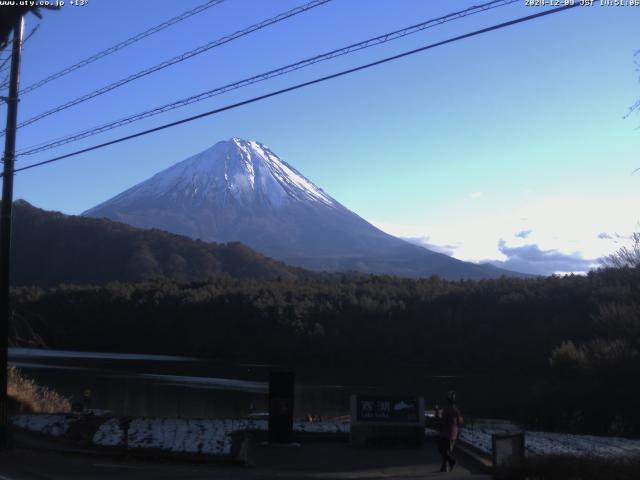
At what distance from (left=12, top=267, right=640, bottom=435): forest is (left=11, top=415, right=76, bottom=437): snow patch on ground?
4647 centimetres

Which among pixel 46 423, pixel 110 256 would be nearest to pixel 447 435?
pixel 46 423

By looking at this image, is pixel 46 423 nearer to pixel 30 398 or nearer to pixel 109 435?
pixel 109 435

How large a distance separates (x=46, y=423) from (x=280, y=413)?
18.9 ft

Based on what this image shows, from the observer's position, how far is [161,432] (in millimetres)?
17125

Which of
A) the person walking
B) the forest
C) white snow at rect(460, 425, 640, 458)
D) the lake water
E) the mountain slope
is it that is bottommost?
the lake water

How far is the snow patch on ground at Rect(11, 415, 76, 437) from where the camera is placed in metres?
17.7

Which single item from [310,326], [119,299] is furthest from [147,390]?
[119,299]

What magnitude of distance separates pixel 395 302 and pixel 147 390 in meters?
50.1

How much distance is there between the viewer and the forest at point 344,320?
74.1 metres

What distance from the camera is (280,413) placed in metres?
16.5

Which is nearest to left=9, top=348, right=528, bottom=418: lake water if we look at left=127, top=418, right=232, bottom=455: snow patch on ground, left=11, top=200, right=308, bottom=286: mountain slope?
left=127, top=418, right=232, bottom=455: snow patch on ground

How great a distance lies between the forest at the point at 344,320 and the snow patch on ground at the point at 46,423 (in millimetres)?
46473

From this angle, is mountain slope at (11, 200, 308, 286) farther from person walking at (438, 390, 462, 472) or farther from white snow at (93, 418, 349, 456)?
person walking at (438, 390, 462, 472)

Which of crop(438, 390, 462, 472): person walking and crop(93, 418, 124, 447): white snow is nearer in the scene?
crop(438, 390, 462, 472): person walking
